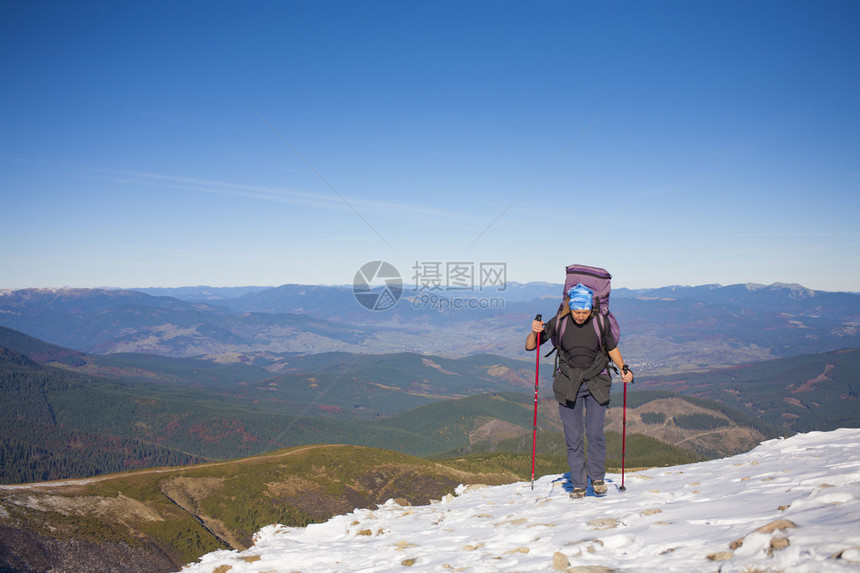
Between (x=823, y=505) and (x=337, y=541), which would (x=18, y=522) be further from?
(x=823, y=505)

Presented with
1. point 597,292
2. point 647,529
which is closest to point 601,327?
point 597,292

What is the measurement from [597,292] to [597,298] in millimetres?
389

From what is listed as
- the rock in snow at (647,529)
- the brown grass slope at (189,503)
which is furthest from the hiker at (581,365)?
the brown grass slope at (189,503)

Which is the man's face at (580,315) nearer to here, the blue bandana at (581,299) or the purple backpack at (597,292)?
the blue bandana at (581,299)

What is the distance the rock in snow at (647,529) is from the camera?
910 centimetres

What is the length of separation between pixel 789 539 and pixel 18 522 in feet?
359

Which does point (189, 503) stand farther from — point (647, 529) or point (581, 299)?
point (647, 529)

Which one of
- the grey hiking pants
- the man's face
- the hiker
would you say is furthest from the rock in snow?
the man's face

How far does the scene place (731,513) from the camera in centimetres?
1209

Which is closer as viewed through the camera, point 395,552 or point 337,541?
point 395,552

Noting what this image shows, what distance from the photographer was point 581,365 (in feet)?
53.4

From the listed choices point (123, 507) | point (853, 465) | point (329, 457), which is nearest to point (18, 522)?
point (123, 507)

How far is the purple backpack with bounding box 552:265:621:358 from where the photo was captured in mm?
16125

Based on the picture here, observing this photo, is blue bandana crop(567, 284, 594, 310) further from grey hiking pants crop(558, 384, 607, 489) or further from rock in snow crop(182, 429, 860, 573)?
rock in snow crop(182, 429, 860, 573)
